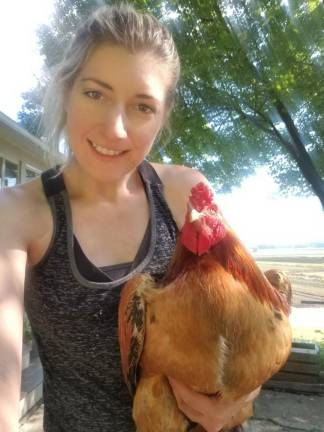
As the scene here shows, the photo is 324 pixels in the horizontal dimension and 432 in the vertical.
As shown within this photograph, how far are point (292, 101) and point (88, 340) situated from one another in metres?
6.07

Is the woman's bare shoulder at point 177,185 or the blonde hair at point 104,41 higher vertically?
the blonde hair at point 104,41

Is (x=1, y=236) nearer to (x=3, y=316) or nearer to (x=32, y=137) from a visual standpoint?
(x=3, y=316)

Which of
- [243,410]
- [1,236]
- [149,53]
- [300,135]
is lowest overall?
[243,410]

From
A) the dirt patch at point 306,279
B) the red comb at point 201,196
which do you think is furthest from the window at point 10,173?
the red comb at point 201,196

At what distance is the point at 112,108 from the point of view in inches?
50.1

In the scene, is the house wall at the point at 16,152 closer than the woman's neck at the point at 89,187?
No

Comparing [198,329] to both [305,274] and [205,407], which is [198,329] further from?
[305,274]

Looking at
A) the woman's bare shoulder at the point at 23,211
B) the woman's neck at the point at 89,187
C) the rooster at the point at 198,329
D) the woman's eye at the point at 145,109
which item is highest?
the woman's eye at the point at 145,109

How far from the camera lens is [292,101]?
647 centimetres

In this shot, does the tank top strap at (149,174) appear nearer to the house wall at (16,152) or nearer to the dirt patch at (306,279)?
the house wall at (16,152)

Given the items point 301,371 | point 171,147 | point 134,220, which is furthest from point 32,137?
point 134,220

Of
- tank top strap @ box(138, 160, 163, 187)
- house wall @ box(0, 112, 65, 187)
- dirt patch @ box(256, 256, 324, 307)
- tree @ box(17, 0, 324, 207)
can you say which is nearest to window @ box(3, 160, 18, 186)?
house wall @ box(0, 112, 65, 187)

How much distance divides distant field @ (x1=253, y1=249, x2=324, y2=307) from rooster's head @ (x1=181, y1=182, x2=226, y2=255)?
4.86 metres

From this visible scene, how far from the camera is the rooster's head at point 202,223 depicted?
1360mm
